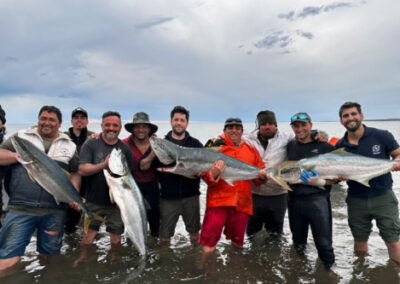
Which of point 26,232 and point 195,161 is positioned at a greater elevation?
point 195,161

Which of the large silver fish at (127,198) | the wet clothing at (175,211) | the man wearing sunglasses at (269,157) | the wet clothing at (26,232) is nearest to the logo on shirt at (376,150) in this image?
the man wearing sunglasses at (269,157)

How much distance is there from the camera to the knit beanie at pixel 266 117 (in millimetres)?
6227

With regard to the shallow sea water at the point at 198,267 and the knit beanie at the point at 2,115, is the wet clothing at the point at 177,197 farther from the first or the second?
the knit beanie at the point at 2,115

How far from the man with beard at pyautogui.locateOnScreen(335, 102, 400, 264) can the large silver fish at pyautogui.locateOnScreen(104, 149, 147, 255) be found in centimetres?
430

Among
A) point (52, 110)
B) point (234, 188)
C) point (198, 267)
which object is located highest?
point (52, 110)

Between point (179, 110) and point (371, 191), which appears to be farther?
point (179, 110)

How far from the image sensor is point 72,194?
14.5 feet

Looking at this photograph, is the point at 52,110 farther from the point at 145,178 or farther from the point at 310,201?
the point at 310,201

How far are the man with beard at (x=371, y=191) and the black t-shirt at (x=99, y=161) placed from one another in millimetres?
4585

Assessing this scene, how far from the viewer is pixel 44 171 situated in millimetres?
4129

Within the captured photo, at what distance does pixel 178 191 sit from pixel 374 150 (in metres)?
4.09

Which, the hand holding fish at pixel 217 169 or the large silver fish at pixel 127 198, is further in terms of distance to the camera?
the hand holding fish at pixel 217 169

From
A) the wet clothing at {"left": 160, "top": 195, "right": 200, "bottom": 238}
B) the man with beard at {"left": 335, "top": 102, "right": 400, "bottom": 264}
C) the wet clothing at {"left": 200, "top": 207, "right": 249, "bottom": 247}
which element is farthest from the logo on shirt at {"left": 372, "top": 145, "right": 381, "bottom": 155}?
the wet clothing at {"left": 160, "top": 195, "right": 200, "bottom": 238}

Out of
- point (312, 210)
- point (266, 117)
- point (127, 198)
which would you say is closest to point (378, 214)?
point (312, 210)
